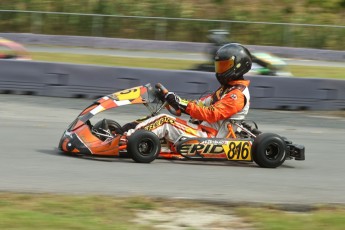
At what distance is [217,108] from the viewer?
324 inches

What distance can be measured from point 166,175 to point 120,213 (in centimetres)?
173

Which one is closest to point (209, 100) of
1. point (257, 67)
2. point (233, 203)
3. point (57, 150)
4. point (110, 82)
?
point (57, 150)

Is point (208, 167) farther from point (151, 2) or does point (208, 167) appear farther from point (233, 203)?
point (151, 2)

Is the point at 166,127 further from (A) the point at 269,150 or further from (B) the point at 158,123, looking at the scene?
(A) the point at 269,150

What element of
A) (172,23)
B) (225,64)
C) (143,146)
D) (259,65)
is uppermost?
(172,23)

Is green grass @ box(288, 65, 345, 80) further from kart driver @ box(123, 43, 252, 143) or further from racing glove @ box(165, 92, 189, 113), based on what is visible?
racing glove @ box(165, 92, 189, 113)

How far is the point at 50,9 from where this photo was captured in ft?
98.2

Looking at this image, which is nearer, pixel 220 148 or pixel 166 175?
pixel 166 175

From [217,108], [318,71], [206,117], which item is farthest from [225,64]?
[318,71]

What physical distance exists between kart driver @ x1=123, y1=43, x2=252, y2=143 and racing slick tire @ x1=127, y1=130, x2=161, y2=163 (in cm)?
17

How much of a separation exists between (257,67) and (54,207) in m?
9.86

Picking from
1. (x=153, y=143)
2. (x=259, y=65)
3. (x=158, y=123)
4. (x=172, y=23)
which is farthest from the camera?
(x=172, y=23)

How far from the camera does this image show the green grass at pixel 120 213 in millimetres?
5547

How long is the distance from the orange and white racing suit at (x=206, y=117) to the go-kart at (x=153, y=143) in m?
0.10
